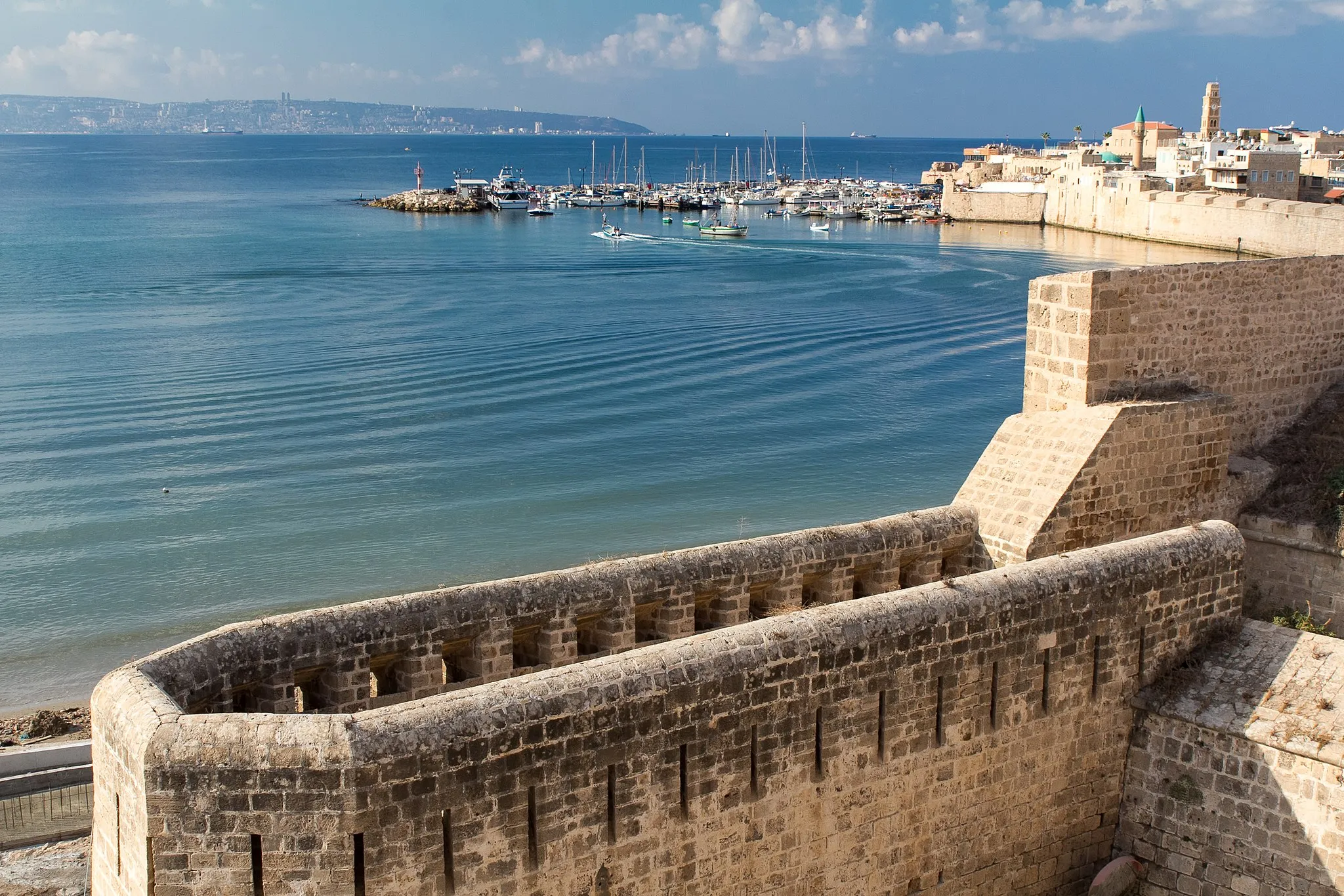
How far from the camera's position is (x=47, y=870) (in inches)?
451

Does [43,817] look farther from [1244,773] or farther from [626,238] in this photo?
[626,238]

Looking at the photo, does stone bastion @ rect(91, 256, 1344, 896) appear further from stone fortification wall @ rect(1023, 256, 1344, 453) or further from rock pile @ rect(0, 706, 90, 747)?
rock pile @ rect(0, 706, 90, 747)

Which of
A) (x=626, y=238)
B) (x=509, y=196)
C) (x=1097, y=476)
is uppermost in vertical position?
(x=509, y=196)

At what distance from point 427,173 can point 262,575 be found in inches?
6327

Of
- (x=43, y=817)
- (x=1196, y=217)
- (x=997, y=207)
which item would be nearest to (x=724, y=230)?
(x=997, y=207)

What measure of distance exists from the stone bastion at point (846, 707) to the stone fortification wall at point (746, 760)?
0.02 meters

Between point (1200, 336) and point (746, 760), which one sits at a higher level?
point (1200, 336)

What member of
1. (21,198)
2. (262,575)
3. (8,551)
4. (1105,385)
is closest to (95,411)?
(8,551)

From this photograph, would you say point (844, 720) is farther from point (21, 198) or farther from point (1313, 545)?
point (21, 198)

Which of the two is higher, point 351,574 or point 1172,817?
point 1172,817

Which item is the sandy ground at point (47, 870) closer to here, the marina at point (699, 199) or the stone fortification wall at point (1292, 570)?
the stone fortification wall at point (1292, 570)

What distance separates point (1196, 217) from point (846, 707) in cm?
7176

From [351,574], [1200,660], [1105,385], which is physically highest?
[1105,385]

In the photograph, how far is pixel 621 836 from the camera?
6.86 meters
